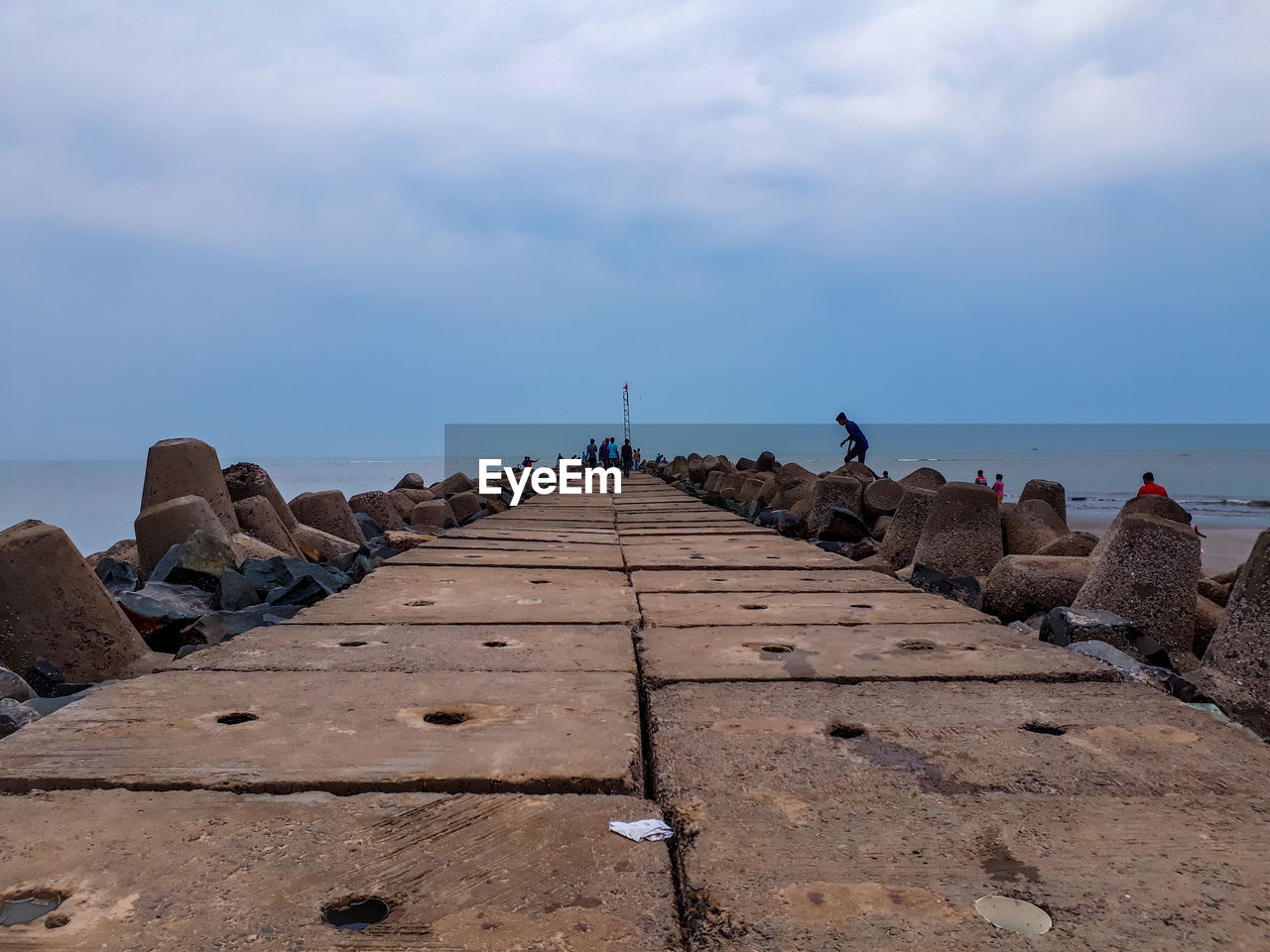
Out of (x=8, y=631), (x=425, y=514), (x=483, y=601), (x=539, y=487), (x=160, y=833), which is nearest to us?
(x=160, y=833)

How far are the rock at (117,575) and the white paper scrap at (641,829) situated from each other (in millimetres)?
5338

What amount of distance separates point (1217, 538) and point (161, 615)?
16.8m

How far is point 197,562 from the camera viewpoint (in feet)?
17.2

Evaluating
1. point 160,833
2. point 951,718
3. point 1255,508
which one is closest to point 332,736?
point 160,833

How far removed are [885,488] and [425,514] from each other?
19.8 feet

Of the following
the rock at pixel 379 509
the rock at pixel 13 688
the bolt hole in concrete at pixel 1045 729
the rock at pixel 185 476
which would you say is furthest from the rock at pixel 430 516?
the bolt hole in concrete at pixel 1045 729

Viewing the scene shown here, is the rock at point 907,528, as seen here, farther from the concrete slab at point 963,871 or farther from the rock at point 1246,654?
the concrete slab at point 963,871

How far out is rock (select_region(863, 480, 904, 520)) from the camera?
35.3 ft

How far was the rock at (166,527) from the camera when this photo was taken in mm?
5879

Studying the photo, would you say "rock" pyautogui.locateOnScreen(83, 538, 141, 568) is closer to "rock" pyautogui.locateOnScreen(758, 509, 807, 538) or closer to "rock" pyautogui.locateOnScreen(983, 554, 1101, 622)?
"rock" pyautogui.locateOnScreen(983, 554, 1101, 622)

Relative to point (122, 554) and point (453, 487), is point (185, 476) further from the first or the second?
point (453, 487)

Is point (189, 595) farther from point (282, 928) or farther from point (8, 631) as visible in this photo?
point (282, 928)

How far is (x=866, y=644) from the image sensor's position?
8.84 feet

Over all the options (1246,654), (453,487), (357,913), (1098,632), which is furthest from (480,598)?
(453,487)
